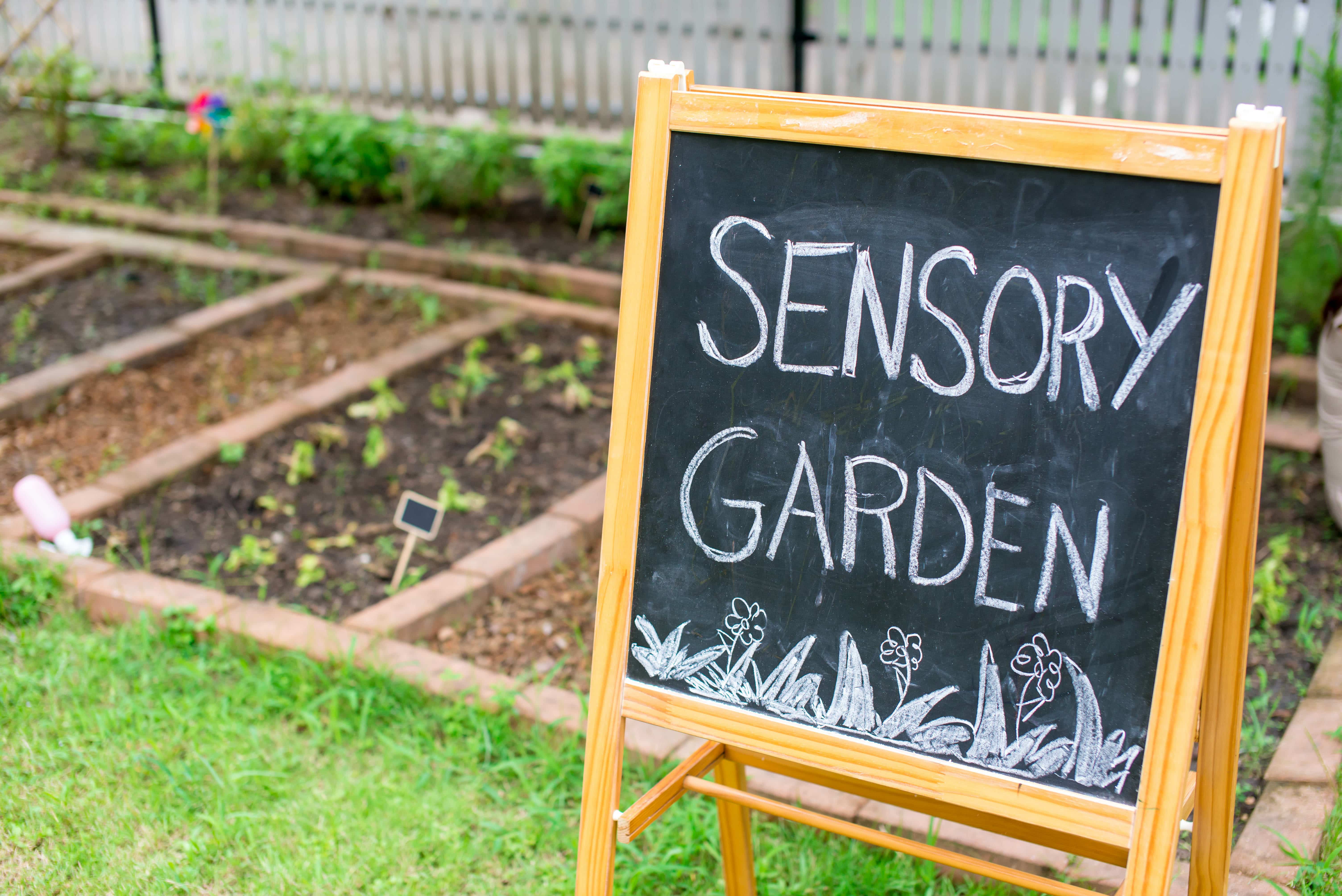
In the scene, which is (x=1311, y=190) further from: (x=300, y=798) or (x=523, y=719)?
(x=300, y=798)

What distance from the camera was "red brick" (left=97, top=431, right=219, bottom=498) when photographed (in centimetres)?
375

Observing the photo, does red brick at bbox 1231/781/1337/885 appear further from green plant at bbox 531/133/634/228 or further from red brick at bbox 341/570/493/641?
green plant at bbox 531/133/634/228

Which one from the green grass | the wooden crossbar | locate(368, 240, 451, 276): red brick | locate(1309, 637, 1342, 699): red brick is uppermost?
locate(368, 240, 451, 276): red brick

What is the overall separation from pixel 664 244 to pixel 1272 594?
2161 mm

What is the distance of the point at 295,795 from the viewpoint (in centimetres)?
256

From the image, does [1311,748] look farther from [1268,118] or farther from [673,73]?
[673,73]

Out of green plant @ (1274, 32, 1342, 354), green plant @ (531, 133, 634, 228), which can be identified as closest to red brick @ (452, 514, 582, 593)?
green plant @ (531, 133, 634, 228)

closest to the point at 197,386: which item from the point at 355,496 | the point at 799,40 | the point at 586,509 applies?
the point at 355,496

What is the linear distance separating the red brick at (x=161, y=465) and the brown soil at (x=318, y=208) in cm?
206

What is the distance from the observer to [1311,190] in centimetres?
427

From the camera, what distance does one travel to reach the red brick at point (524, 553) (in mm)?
3355

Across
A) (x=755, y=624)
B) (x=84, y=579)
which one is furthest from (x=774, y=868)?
(x=84, y=579)

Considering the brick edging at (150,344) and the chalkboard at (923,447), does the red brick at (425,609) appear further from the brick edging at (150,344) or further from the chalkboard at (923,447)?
the brick edging at (150,344)

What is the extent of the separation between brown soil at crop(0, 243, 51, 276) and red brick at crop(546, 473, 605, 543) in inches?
134
